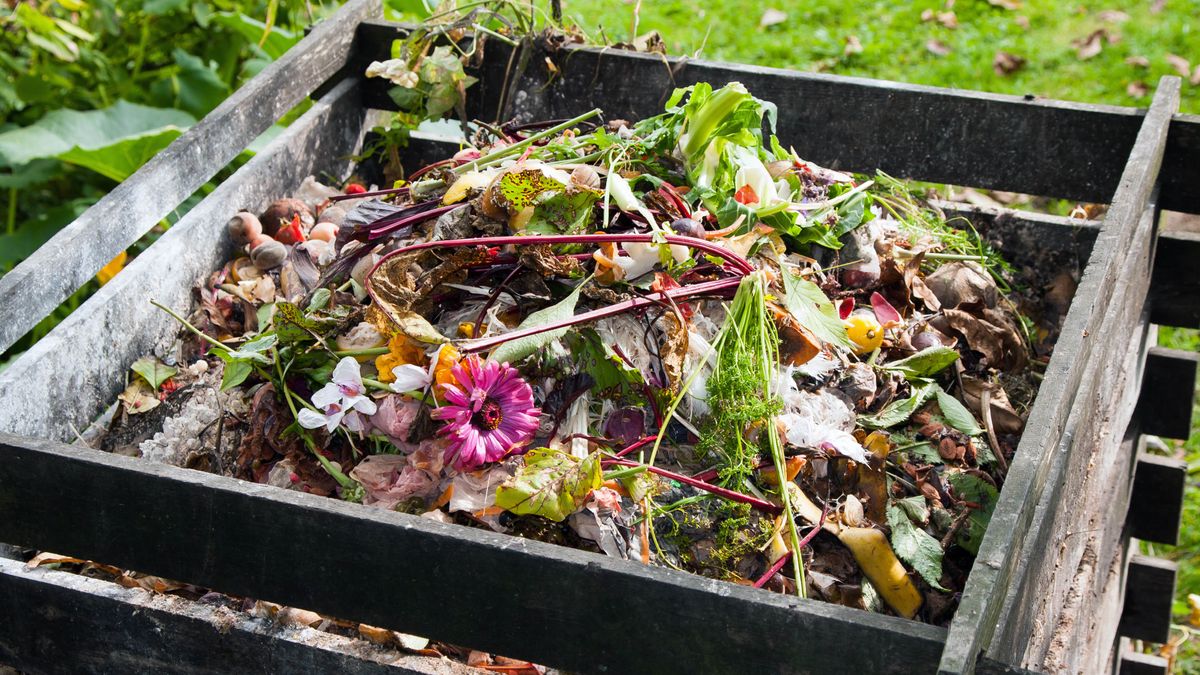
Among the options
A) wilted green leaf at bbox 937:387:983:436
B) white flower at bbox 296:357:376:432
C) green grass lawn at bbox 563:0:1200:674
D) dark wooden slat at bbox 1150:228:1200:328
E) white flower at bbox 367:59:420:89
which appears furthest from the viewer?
green grass lawn at bbox 563:0:1200:674

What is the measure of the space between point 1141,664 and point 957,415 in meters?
1.92

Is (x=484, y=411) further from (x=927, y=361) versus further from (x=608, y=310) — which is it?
(x=927, y=361)

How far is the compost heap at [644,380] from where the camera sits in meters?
1.85

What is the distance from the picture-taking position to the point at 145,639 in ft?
5.81

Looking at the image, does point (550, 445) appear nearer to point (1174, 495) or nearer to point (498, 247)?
point (498, 247)

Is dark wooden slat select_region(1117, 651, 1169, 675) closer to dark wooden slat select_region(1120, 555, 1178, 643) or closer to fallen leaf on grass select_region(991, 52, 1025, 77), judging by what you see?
dark wooden slat select_region(1120, 555, 1178, 643)

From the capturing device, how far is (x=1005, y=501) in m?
1.52

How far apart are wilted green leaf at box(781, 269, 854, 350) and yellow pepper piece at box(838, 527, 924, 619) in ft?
0.96

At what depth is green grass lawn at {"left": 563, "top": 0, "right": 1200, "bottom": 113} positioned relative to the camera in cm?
523

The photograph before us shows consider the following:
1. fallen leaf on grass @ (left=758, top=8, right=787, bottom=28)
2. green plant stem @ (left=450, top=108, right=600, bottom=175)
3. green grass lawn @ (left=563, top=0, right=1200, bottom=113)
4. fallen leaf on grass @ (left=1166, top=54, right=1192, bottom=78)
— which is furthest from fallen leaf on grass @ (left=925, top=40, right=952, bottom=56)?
green plant stem @ (left=450, top=108, right=600, bottom=175)

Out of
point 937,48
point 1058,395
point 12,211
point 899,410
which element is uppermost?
point 1058,395

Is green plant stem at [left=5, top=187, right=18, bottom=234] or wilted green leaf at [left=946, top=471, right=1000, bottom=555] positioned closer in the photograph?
wilted green leaf at [left=946, top=471, right=1000, bottom=555]

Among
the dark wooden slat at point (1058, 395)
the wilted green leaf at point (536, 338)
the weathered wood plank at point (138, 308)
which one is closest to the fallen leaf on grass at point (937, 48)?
the dark wooden slat at point (1058, 395)

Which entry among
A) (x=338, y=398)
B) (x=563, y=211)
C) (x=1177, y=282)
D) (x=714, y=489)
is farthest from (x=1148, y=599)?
(x=338, y=398)
